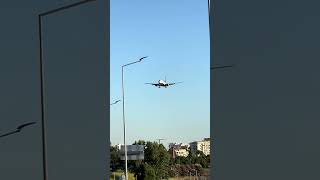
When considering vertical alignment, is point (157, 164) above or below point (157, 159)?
below

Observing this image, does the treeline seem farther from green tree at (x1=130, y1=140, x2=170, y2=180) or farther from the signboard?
the signboard

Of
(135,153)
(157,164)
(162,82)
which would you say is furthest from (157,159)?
(162,82)

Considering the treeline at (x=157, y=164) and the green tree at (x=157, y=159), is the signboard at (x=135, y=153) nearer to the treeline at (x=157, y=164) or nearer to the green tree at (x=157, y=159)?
the treeline at (x=157, y=164)

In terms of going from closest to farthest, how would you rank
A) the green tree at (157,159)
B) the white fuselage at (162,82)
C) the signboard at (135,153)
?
the white fuselage at (162,82)
the signboard at (135,153)
the green tree at (157,159)

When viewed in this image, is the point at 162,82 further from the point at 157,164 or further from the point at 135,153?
the point at 157,164

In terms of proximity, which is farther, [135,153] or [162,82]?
[135,153]

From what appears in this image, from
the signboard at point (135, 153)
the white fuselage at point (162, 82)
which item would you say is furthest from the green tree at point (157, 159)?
the white fuselage at point (162, 82)

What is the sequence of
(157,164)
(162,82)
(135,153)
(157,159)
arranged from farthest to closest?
(157,159) → (157,164) → (135,153) → (162,82)

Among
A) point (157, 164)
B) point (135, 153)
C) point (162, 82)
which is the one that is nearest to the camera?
point (162, 82)

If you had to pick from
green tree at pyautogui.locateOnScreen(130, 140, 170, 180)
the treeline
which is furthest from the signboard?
green tree at pyautogui.locateOnScreen(130, 140, 170, 180)
